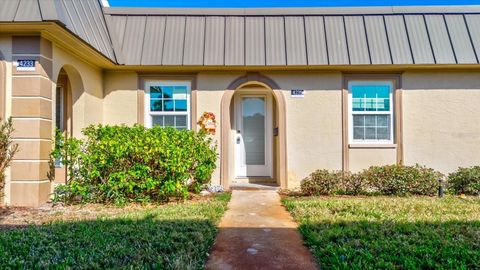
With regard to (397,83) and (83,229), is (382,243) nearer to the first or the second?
(83,229)

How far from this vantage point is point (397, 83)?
301 inches

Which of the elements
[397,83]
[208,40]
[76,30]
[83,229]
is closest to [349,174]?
[397,83]

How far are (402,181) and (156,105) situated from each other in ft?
19.0

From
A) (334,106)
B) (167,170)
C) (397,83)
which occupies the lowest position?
(167,170)

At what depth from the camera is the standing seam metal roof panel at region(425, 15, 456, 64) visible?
7.20 meters

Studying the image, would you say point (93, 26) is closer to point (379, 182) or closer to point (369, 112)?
point (369, 112)

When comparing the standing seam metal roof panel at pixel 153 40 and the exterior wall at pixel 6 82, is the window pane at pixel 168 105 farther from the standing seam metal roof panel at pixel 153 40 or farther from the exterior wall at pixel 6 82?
the exterior wall at pixel 6 82

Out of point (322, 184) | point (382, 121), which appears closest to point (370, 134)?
point (382, 121)

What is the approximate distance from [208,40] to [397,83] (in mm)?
4611

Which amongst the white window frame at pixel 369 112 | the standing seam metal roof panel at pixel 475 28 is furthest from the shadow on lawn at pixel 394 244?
the standing seam metal roof panel at pixel 475 28

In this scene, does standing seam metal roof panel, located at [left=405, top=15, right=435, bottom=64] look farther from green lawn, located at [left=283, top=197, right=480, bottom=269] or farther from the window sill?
green lawn, located at [left=283, top=197, right=480, bottom=269]

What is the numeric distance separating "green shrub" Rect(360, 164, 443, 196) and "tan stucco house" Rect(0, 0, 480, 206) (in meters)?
0.91

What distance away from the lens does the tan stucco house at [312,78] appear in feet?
24.0

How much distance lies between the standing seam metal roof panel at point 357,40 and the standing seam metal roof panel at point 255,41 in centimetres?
201
